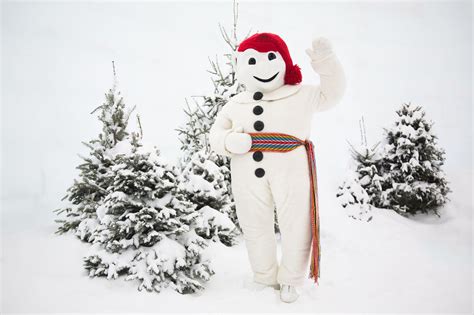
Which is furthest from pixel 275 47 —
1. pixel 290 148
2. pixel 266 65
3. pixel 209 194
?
pixel 209 194

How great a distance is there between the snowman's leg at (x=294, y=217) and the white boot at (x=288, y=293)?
0.13 ft

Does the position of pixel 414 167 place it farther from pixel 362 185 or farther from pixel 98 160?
pixel 98 160

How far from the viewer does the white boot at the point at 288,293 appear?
3047 mm

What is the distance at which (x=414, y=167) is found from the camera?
601 centimetres

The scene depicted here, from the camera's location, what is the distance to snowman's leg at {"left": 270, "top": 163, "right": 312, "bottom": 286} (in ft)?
10.0

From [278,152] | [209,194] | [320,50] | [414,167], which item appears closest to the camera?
[320,50]

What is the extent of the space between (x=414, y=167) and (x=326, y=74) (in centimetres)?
371

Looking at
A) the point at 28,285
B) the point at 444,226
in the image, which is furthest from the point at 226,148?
the point at 444,226

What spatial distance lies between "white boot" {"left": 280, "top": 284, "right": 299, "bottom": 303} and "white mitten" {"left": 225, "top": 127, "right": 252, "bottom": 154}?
44.4 inches

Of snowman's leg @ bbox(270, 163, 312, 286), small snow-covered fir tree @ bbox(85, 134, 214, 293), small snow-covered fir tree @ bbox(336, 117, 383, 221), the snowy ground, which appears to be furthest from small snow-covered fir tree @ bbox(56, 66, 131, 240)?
small snow-covered fir tree @ bbox(336, 117, 383, 221)

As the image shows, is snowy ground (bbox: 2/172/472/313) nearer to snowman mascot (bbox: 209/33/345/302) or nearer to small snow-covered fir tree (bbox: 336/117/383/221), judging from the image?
snowman mascot (bbox: 209/33/345/302)

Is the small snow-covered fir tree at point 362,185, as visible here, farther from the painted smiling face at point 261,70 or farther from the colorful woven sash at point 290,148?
the painted smiling face at point 261,70

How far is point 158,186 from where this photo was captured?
312 centimetres

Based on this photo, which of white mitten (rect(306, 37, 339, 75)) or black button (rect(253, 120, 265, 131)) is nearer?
white mitten (rect(306, 37, 339, 75))
